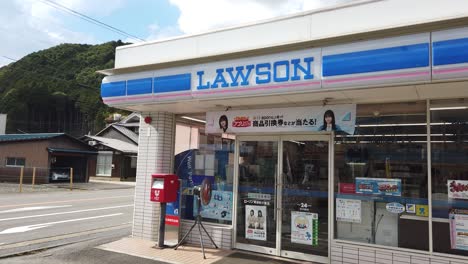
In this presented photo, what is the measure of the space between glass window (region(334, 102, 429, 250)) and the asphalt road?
608 cm

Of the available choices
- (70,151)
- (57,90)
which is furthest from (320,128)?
(57,90)

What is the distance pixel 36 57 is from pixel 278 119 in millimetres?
53955

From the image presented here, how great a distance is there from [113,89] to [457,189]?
685 centimetres

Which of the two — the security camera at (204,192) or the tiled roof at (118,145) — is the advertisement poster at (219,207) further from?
the tiled roof at (118,145)

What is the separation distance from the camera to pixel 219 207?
8.27 metres

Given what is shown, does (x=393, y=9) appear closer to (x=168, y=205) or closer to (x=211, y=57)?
(x=211, y=57)

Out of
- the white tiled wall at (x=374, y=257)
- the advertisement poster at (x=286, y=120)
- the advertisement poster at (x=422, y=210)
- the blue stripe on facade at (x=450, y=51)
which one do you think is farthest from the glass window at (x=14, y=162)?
the blue stripe on facade at (x=450, y=51)

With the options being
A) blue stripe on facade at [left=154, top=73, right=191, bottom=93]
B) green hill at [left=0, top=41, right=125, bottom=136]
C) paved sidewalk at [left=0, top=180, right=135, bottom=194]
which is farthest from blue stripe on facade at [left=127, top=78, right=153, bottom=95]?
green hill at [left=0, top=41, right=125, bottom=136]

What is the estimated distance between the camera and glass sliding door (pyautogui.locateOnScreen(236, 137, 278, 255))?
25.1ft

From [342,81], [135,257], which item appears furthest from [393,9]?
[135,257]

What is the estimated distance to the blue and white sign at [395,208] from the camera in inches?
251

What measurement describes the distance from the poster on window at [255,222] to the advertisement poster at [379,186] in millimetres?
2007

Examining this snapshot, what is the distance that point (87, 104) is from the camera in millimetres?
77938

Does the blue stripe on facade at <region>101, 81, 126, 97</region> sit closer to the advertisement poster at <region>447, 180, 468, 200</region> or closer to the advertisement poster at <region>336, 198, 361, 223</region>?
the advertisement poster at <region>336, 198, 361, 223</region>
